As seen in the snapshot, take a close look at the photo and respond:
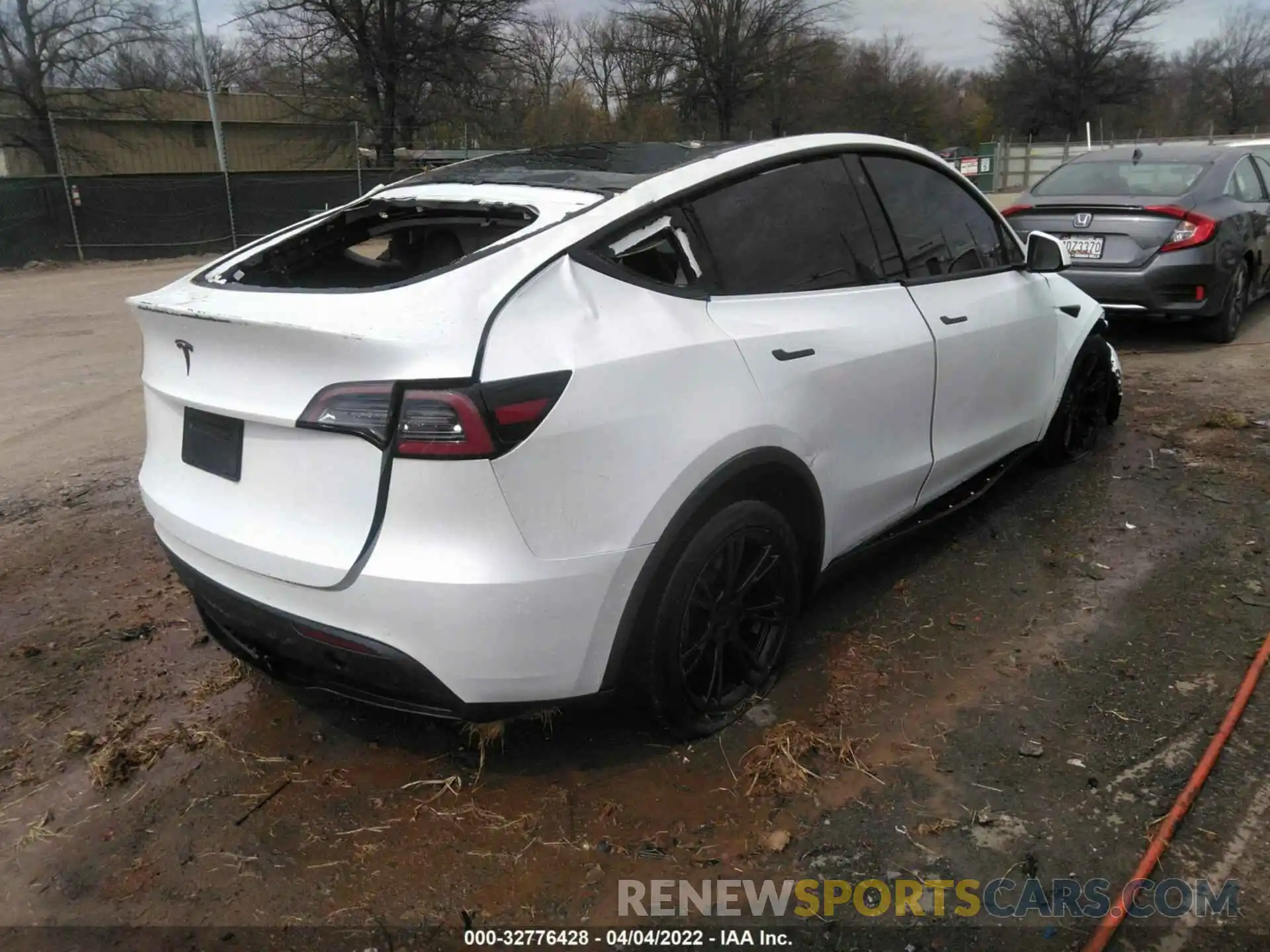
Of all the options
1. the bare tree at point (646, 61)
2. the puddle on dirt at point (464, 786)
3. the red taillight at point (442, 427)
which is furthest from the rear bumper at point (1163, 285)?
the bare tree at point (646, 61)

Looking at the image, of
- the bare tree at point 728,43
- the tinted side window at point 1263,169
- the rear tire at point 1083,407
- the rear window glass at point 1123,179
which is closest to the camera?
the rear tire at point 1083,407

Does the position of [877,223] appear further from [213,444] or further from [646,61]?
[646,61]

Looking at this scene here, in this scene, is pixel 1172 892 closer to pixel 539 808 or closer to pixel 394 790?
pixel 539 808

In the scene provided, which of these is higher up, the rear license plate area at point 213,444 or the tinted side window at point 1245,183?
the tinted side window at point 1245,183

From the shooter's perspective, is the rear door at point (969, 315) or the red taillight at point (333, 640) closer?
the red taillight at point (333, 640)

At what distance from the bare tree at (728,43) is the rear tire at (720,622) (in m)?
35.9

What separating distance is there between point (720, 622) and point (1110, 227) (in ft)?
19.8

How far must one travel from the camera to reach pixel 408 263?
3424 mm

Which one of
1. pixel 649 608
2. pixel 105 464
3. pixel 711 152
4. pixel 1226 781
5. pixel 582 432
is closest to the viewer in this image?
pixel 582 432

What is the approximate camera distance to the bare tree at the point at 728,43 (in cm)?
3628

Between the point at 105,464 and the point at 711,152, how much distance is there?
4.28 metres

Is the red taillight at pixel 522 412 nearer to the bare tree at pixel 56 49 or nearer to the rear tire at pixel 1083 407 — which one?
the rear tire at pixel 1083 407

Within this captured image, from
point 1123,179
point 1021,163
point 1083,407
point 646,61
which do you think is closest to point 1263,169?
point 1123,179

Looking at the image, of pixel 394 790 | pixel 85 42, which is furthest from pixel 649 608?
pixel 85 42
